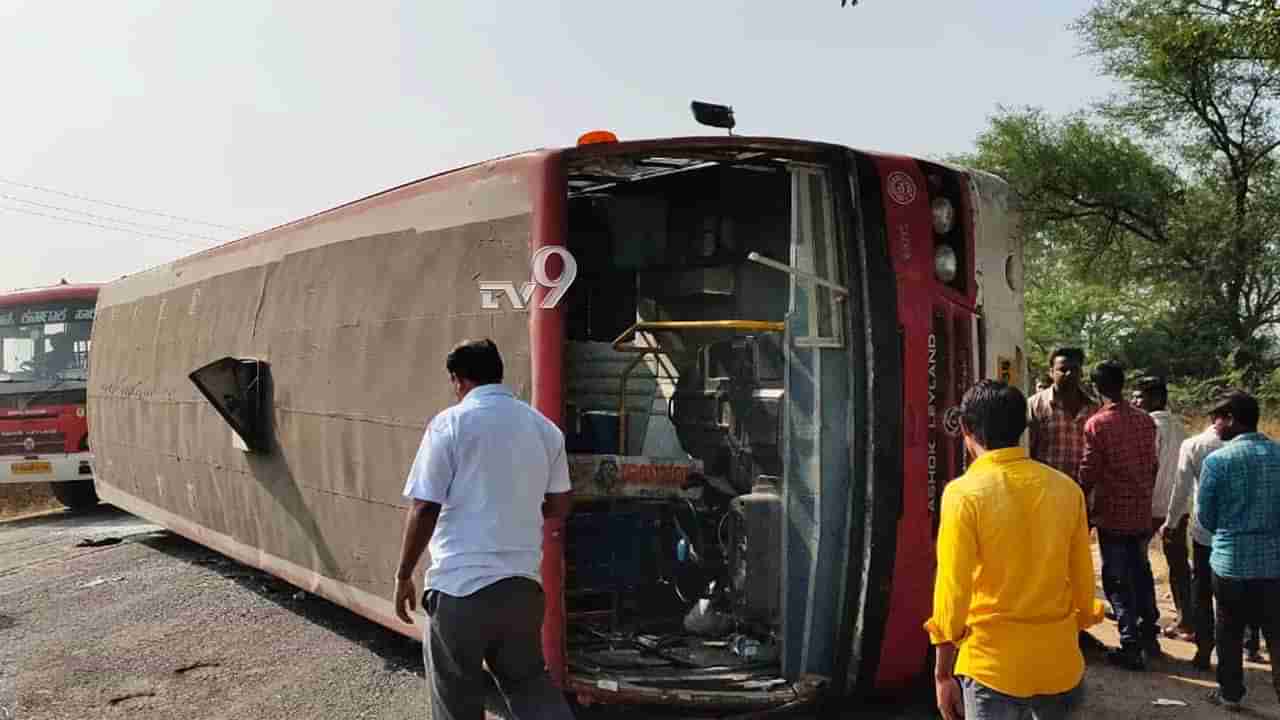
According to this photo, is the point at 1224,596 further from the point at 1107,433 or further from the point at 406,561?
the point at 406,561

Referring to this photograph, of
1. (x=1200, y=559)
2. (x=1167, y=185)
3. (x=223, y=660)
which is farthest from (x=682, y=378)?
(x=1167, y=185)

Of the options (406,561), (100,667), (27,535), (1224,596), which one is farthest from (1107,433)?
(27,535)

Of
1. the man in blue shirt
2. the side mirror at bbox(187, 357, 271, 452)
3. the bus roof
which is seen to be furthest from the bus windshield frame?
the man in blue shirt

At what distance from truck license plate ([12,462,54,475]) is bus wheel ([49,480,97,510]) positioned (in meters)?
0.95

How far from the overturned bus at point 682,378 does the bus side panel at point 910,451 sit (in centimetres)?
1

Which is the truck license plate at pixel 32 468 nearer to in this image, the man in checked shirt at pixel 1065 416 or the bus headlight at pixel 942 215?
the man in checked shirt at pixel 1065 416

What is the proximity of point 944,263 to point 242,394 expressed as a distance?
14.8 ft

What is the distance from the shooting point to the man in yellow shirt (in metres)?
3.12

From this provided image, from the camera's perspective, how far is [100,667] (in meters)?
6.42

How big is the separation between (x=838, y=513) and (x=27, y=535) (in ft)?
36.9

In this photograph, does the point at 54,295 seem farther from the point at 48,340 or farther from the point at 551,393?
the point at 551,393

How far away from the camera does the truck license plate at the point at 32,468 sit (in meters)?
14.7

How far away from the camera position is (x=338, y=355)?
20.4 feet

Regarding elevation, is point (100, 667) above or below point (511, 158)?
below
